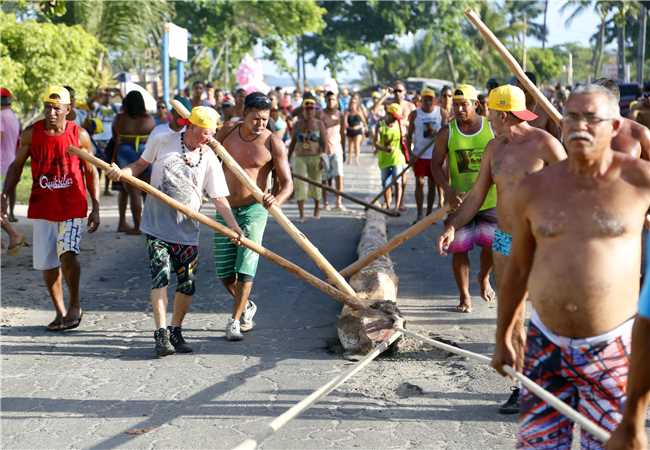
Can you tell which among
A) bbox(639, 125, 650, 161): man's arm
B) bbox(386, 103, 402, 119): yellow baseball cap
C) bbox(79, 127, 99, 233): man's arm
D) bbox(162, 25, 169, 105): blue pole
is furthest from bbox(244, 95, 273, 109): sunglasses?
bbox(162, 25, 169, 105): blue pole

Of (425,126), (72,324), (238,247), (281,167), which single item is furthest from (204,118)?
(425,126)

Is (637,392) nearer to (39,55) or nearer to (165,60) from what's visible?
(165,60)

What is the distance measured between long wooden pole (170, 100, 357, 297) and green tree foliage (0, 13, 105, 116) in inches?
544

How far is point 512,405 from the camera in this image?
6223 mm

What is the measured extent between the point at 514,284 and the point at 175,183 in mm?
4085

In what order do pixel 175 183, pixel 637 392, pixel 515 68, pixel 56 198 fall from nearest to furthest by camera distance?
pixel 637 392 < pixel 515 68 < pixel 175 183 < pixel 56 198

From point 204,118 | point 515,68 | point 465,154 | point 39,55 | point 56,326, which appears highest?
point 39,55

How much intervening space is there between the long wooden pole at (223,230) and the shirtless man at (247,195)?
1.79 ft

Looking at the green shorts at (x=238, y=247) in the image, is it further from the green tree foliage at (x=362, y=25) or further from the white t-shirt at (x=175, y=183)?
the green tree foliage at (x=362, y=25)

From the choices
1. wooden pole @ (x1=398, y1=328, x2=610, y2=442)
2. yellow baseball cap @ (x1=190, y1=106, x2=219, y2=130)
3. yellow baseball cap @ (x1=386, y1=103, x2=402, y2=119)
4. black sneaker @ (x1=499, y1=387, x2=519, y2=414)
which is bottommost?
black sneaker @ (x1=499, y1=387, x2=519, y2=414)

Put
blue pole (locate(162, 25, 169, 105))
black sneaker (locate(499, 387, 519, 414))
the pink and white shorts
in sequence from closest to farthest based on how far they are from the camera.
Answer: black sneaker (locate(499, 387, 519, 414)) < the pink and white shorts < blue pole (locate(162, 25, 169, 105))

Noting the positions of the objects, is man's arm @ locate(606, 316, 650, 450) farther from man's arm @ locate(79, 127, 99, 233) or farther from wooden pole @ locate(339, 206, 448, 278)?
man's arm @ locate(79, 127, 99, 233)

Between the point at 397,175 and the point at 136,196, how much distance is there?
165 inches

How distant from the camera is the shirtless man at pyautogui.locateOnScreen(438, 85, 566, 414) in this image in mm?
6273
